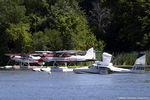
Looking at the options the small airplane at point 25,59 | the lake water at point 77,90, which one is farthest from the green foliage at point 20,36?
the lake water at point 77,90

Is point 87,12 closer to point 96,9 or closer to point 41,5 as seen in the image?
point 96,9

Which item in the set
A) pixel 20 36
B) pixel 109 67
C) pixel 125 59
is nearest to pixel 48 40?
pixel 20 36

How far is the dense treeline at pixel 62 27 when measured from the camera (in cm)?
6116

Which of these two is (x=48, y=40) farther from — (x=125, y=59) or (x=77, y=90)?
(x=77, y=90)

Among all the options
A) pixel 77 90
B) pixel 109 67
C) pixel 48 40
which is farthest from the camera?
pixel 48 40

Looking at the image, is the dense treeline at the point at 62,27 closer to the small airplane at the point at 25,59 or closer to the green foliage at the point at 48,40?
the green foliage at the point at 48,40

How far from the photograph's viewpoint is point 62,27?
62.2 metres

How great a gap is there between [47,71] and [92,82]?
40.3 feet

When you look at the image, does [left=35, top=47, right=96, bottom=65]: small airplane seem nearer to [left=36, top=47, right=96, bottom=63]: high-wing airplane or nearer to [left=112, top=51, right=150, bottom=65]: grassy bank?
[left=36, top=47, right=96, bottom=63]: high-wing airplane

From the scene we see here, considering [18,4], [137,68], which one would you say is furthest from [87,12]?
[137,68]

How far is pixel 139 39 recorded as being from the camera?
6134 centimetres

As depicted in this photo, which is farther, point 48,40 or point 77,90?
point 48,40

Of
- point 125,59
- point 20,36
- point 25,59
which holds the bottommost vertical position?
point 25,59

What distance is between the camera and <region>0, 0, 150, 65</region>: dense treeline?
201ft
